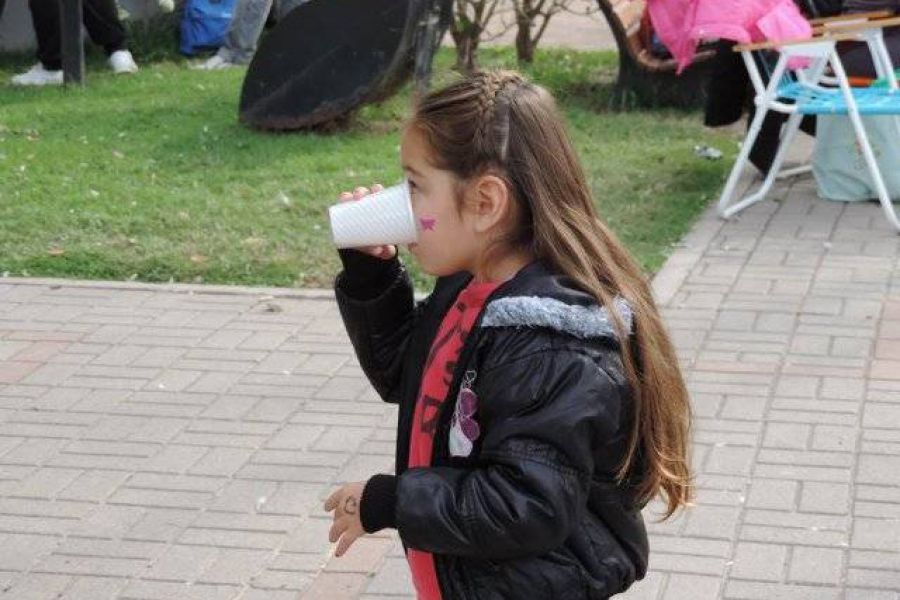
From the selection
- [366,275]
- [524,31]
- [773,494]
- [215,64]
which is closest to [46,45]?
[215,64]

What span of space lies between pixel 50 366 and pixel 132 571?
5.99 ft

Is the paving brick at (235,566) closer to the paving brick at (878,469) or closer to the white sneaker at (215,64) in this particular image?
the paving brick at (878,469)

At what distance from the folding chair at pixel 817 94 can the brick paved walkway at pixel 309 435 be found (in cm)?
53

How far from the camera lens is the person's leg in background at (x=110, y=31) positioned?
12125 mm

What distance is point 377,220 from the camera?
239 centimetres

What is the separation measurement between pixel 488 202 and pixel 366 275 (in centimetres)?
38

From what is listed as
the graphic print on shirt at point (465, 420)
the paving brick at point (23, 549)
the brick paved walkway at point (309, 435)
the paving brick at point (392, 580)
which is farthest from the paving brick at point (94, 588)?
the graphic print on shirt at point (465, 420)

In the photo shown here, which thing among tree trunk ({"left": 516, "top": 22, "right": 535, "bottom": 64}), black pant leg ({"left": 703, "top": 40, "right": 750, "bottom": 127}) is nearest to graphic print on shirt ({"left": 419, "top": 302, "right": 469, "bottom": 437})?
black pant leg ({"left": 703, "top": 40, "right": 750, "bottom": 127})

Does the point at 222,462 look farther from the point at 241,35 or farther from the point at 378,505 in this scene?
the point at 241,35

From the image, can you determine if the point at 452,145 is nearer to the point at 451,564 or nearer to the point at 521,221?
the point at 521,221

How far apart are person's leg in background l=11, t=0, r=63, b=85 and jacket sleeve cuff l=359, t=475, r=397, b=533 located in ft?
32.3

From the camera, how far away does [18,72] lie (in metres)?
12.4

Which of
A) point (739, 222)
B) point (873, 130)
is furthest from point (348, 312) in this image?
point (873, 130)

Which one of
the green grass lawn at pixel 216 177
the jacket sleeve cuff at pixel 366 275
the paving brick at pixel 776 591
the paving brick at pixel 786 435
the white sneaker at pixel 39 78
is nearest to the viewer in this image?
the jacket sleeve cuff at pixel 366 275
